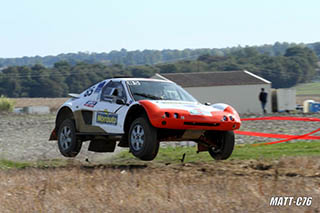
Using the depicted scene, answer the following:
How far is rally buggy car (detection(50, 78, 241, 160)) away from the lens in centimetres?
991

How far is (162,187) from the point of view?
7910 millimetres

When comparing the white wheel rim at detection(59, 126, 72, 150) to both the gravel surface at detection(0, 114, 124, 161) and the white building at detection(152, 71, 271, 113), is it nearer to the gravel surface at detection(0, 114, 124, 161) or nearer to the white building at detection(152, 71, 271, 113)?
the gravel surface at detection(0, 114, 124, 161)

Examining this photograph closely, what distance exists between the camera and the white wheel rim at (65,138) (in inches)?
476

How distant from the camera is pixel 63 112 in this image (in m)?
12.8

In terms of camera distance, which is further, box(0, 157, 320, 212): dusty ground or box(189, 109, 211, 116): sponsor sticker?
box(189, 109, 211, 116): sponsor sticker

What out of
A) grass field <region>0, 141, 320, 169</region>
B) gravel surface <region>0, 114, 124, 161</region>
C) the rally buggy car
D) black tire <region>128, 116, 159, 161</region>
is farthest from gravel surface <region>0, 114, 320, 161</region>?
black tire <region>128, 116, 159, 161</region>

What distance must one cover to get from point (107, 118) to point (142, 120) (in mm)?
1291

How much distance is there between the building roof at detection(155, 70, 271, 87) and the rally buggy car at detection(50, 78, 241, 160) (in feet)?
139

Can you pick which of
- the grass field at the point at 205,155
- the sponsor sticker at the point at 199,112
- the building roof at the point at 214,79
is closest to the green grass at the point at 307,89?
the building roof at the point at 214,79

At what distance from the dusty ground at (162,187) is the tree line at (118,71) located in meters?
87.2

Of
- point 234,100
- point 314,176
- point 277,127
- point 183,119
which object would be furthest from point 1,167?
point 234,100

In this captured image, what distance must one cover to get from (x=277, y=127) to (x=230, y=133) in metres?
11.4

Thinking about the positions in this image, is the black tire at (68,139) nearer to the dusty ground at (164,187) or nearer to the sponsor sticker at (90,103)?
the sponsor sticker at (90,103)


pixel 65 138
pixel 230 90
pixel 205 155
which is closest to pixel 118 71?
pixel 230 90
